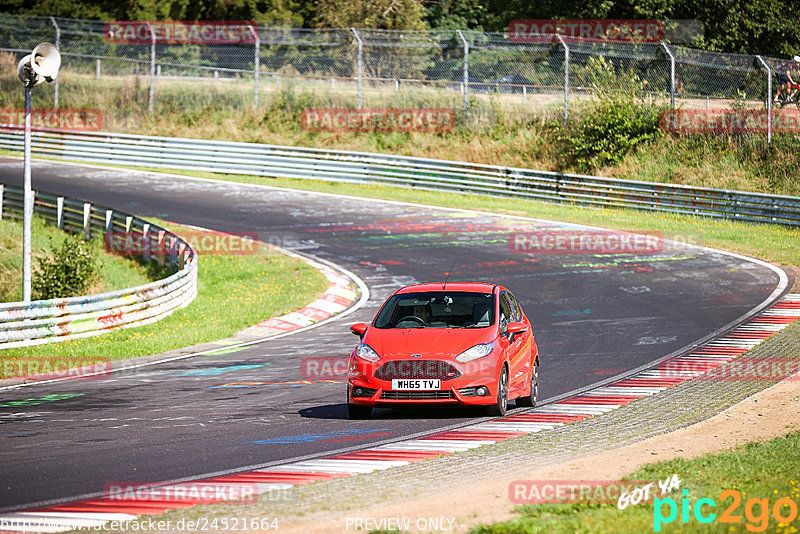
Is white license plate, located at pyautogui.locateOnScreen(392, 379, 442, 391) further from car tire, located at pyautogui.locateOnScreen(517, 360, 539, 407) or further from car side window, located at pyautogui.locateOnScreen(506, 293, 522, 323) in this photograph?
car side window, located at pyautogui.locateOnScreen(506, 293, 522, 323)

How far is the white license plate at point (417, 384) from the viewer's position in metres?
11.2

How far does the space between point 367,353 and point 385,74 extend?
29.8 metres

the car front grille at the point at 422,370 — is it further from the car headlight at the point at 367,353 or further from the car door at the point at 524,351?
the car door at the point at 524,351

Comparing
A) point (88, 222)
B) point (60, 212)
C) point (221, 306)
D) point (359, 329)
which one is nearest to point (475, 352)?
point (359, 329)

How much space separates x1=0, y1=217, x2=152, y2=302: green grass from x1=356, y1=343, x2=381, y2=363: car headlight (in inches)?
498

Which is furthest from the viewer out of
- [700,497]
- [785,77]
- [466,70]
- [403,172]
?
[466,70]

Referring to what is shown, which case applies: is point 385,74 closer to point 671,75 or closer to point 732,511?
point 671,75

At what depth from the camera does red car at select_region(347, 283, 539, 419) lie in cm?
1118

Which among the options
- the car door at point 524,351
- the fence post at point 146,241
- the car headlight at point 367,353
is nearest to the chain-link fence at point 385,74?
the fence post at point 146,241

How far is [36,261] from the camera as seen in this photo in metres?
26.0

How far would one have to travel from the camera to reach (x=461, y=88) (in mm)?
39625

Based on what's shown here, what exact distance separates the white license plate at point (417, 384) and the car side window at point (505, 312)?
1233 millimetres

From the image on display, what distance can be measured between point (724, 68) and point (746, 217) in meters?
5.85

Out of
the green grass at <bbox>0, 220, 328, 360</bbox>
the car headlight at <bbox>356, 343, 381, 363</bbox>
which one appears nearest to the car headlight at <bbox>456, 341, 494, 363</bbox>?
the car headlight at <bbox>356, 343, 381, 363</bbox>
